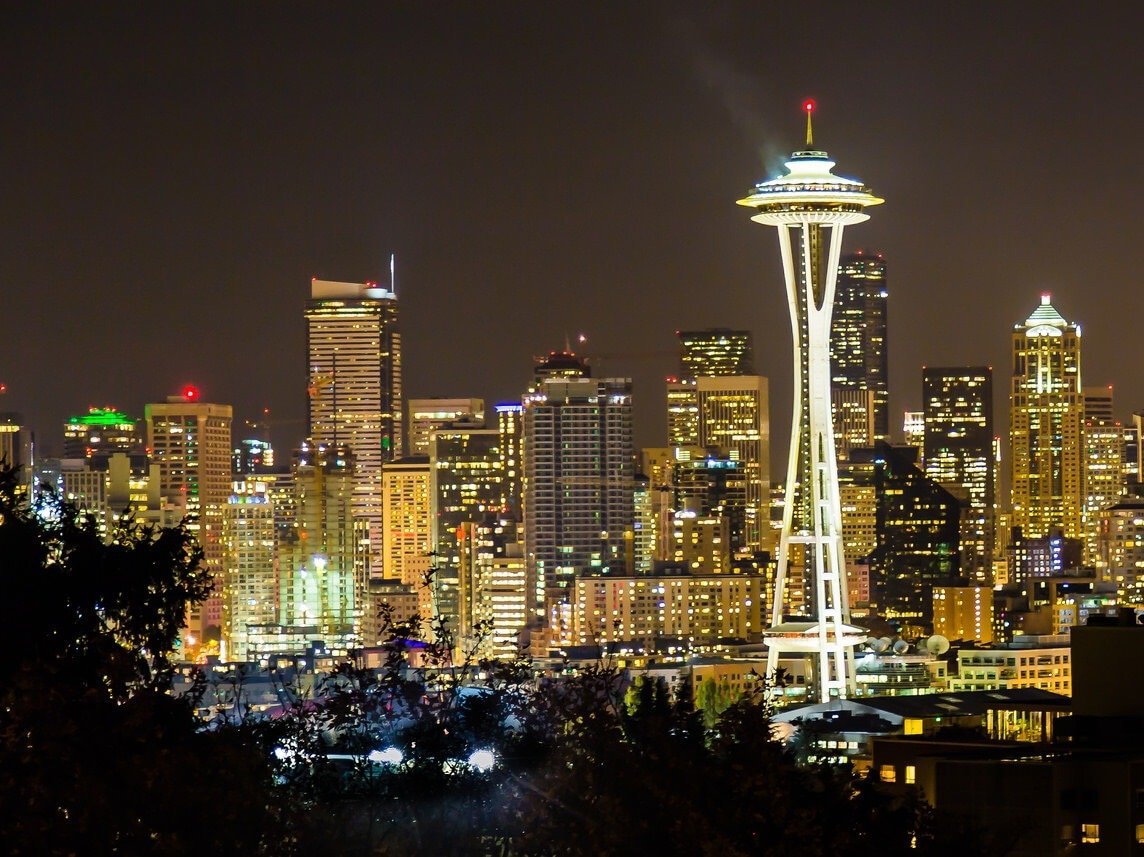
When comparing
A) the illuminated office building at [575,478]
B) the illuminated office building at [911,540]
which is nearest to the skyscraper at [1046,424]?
the illuminated office building at [911,540]

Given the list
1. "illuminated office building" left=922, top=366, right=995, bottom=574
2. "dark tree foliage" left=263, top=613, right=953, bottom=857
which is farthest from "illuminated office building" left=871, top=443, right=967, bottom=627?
"dark tree foliage" left=263, top=613, right=953, bottom=857

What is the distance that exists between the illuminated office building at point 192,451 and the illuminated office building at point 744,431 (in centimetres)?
2427

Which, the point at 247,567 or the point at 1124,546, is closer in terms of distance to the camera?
the point at 1124,546

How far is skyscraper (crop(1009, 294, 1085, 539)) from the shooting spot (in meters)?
150

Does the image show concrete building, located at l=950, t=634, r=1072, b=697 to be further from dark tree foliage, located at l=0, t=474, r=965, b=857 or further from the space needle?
dark tree foliage, located at l=0, t=474, r=965, b=857

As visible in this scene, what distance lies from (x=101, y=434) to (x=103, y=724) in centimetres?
14717

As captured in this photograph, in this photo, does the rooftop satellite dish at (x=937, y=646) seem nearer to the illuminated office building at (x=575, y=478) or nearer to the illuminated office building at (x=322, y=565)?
the illuminated office building at (x=575, y=478)

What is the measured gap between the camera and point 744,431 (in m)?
151

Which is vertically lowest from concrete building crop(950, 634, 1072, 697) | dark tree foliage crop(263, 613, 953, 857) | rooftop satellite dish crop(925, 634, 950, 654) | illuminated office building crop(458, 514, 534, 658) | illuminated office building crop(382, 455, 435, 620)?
concrete building crop(950, 634, 1072, 697)

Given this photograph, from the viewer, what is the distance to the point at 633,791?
2097cm

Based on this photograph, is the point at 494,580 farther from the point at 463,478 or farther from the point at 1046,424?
the point at 1046,424

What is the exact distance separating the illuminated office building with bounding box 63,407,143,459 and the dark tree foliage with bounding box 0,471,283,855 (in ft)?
459

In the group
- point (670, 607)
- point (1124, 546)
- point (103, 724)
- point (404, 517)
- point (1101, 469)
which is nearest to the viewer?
point (103, 724)

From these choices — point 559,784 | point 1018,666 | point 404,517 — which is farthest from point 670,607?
point 559,784
